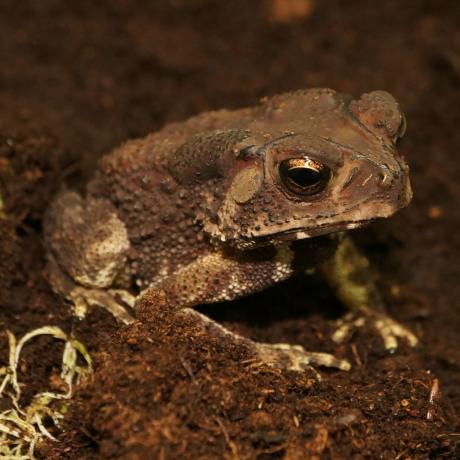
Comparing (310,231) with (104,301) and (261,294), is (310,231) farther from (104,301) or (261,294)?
(104,301)

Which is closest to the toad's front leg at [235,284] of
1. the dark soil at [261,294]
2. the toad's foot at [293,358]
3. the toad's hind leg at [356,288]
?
the toad's foot at [293,358]

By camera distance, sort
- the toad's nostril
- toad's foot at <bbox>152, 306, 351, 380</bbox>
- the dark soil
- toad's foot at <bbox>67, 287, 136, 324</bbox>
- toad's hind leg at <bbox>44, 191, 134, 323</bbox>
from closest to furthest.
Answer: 1. the dark soil
2. the toad's nostril
3. toad's foot at <bbox>152, 306, 351, 380</bbox>
4. toad's foot at <bbox>67, 287, 136, 324</bbox>
5. toad's hind leg at <bbox>44, 191, 134, 323</bbox>

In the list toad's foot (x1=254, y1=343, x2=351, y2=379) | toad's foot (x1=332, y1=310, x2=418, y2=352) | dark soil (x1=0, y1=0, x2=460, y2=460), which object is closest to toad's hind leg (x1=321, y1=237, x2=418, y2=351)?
toad's foot (x1=332, y1=310, x2=418, y2=352)

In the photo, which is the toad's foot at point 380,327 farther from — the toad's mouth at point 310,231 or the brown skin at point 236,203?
the toad's mouth at point 310,231

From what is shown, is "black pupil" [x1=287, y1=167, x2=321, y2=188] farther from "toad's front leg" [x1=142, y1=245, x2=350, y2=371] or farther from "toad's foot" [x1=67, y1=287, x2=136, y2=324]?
"toad's foot" [x1=67, y1=287, x2=136, y2=324]

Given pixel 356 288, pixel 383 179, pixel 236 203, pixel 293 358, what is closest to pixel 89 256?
pixel 236 203
